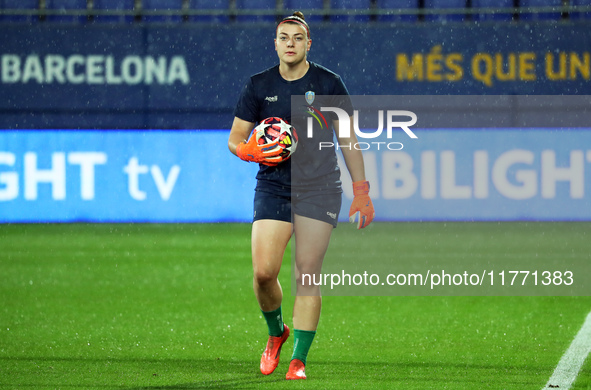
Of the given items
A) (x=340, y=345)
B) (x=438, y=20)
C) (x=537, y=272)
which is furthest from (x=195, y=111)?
(x=340, y=345)

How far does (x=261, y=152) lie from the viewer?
5129mm

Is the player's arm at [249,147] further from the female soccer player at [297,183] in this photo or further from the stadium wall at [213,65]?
the stadium wall at [213,65]

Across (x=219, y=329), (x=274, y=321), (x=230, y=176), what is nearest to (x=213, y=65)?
(x=230, y=176)

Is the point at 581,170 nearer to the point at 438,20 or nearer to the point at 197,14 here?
the point at 438,20

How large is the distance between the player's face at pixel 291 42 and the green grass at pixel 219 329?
178 centimetres

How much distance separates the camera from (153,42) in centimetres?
1852

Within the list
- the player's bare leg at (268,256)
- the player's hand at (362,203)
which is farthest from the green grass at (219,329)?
the player's hand at (362,203)

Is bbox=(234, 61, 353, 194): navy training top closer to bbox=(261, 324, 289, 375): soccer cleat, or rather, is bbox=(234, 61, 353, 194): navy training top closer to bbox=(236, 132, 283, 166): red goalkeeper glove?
bbox=(236, 132, 283, 166): red goalkeeper glove

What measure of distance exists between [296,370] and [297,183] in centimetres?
104

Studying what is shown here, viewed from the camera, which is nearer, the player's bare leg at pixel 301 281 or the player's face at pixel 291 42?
the player's face at pixel 291 42

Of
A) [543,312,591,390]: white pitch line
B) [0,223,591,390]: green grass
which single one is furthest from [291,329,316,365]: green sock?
[543,312,591,390]: white pitch line

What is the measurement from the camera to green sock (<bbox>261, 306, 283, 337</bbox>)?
5535 mm

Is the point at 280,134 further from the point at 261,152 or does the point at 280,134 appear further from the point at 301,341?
Result: the point at 301,341

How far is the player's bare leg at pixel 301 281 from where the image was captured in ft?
17.1
